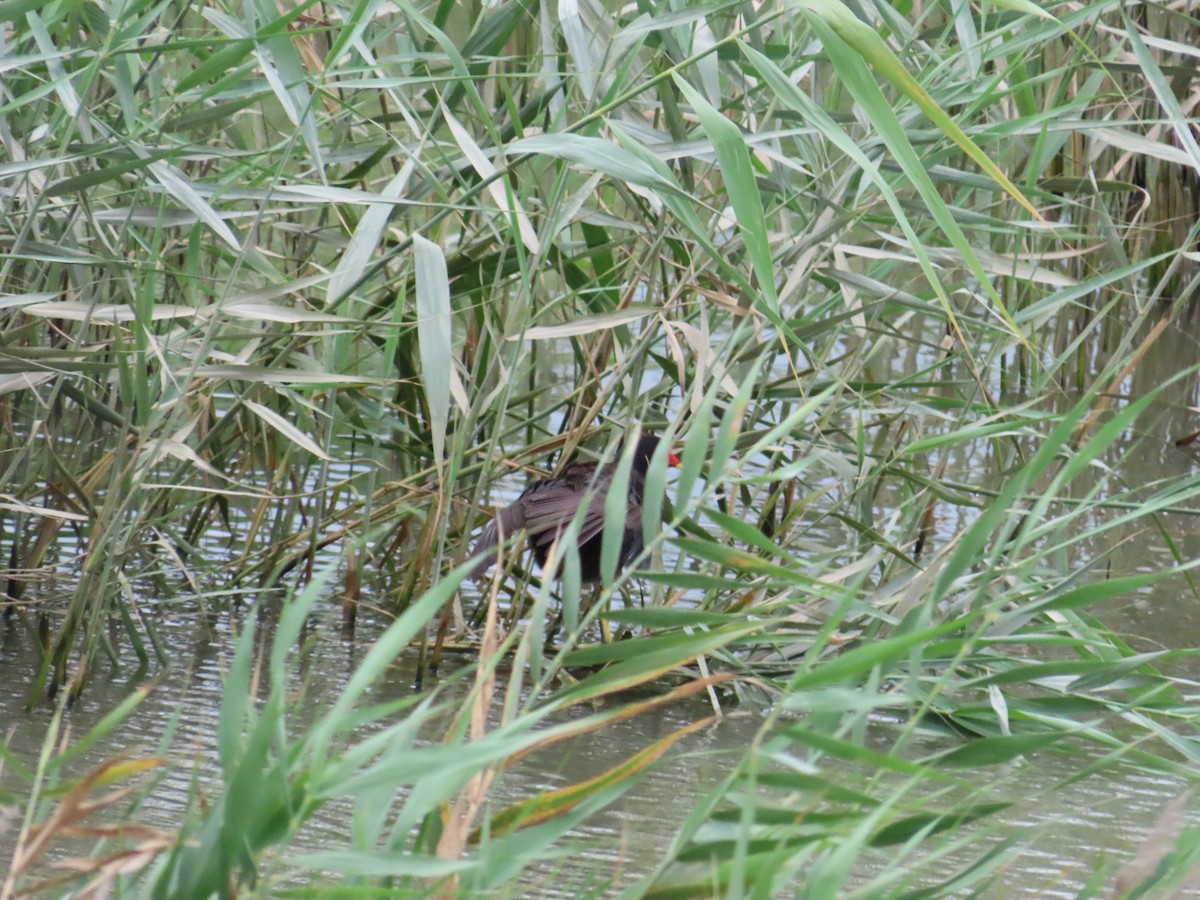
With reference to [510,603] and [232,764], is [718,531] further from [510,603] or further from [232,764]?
[232,764]

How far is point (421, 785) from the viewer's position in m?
1.45

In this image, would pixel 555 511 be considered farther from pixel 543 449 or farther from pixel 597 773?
pixel 597 773

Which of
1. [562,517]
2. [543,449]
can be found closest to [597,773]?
[562,517]

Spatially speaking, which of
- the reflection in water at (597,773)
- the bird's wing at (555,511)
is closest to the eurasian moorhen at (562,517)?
the bird's wing at (555,511)

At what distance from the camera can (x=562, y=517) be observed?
316 centimetres

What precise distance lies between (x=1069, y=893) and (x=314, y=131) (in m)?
1.77

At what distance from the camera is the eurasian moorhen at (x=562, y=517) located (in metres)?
3.21

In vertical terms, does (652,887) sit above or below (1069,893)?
above

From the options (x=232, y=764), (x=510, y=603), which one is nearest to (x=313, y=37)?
(x=510, y=603)

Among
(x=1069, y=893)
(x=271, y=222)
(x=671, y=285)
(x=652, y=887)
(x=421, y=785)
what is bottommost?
(x=1069, y=893)

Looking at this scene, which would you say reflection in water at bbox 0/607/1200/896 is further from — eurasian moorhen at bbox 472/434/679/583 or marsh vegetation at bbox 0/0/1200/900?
eurasian moorhen at bbox 472/434/679/583

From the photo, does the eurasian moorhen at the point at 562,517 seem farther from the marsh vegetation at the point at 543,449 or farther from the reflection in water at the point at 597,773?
the reflection in water at the point at 597,773

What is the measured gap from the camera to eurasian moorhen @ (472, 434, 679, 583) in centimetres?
321

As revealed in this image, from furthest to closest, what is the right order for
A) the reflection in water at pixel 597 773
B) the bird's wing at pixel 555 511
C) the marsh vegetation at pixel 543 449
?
the bird's wing at pixel 555 511 < the reflection in water at pixel 597 773 < the marsh vegetation at pixel 543 449
